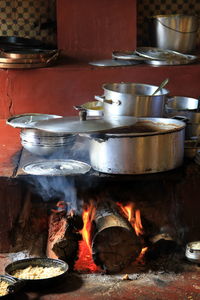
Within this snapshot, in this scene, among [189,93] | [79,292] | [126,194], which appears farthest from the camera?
[189,93]

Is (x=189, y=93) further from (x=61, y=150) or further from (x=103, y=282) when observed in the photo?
(x=103, y=282)

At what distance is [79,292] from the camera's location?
176 inches

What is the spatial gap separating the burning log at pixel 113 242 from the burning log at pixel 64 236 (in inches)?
7.3

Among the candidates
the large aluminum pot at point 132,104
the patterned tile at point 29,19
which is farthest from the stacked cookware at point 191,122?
the patterned tile at point 29,19

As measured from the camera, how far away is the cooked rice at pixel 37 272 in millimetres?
4562

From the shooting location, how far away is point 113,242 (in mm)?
4723

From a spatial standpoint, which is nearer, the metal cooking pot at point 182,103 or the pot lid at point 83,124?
the pot lid at point 83,124

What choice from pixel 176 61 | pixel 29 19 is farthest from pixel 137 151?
pixel 29 19

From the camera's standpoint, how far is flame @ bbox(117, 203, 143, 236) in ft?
16.8

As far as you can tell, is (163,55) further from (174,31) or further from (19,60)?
(19,60)

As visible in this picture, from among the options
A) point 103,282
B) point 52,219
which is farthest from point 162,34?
point 103,282

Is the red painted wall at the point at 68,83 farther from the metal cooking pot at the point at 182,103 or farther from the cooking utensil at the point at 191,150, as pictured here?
the cooking utensil at the point at 191,150

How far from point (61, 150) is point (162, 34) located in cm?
326

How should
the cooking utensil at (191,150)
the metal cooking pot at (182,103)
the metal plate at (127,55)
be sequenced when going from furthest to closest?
the metal plate at (127,55) → the metal cooking pot at (182,103) → the cooking utensil at (191,150)
